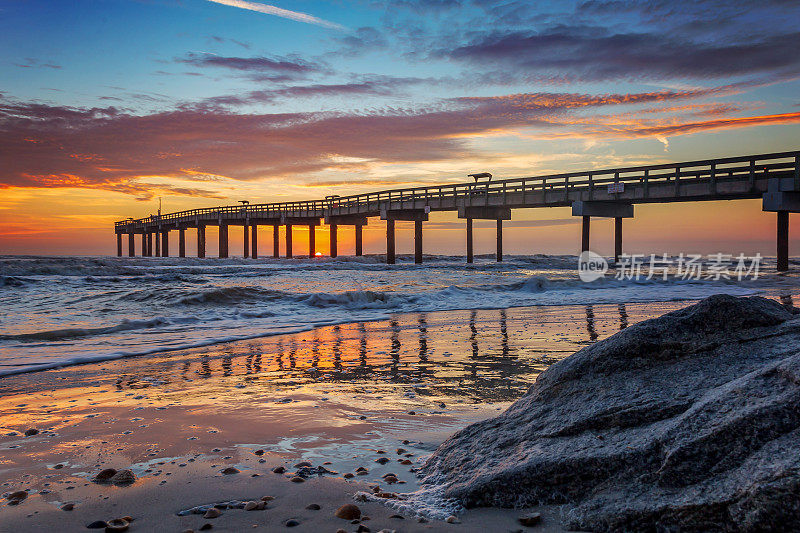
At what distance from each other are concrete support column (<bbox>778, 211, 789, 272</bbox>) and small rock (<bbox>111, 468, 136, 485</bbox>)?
28.4 metres

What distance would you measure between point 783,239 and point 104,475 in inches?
1149

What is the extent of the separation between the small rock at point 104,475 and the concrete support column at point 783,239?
28459 millimetres

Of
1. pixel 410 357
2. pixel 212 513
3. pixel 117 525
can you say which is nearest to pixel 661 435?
pixel 212 513

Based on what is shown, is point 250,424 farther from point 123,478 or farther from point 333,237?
point 333,237

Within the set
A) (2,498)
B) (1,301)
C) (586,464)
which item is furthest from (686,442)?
(1,301)

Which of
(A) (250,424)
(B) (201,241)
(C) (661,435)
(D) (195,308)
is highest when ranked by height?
(B) (201,241)

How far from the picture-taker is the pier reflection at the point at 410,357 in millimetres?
5074

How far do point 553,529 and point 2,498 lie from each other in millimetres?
2462

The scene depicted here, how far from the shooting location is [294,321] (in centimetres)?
1058

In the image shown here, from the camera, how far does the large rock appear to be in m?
1.80

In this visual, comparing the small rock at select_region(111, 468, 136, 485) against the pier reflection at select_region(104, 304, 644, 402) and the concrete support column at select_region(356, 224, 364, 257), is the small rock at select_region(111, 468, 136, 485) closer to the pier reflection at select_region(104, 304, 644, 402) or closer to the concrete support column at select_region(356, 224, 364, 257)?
the pier reflection at select_region(104, 304, 644, 402)

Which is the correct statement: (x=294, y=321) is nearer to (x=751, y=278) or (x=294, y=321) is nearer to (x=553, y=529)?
(x=553, y=529)

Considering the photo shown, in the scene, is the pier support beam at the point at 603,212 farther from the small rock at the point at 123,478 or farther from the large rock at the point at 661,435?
the small rock at the point at 123,478

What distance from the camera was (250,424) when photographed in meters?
3.76
